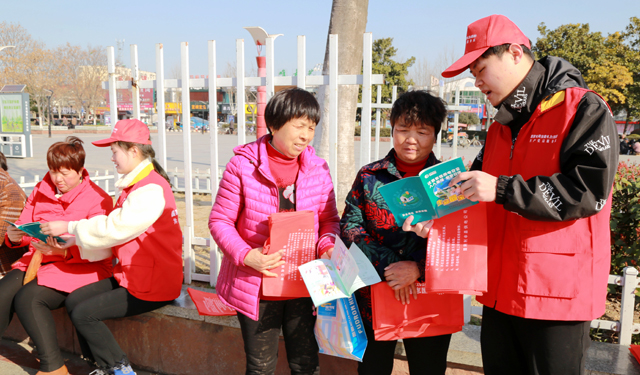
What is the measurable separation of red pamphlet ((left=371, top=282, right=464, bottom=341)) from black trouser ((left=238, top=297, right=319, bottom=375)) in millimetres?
437

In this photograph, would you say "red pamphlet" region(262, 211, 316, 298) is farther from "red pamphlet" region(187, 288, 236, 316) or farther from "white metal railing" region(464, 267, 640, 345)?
"white metal railing" region(464, 267, 640, 345)

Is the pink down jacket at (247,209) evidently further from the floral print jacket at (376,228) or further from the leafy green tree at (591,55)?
the leafy green tree at (591,55)

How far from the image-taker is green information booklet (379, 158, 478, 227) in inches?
59.7

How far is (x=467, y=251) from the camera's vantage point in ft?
5.29

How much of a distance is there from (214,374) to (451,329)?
70.0 inches

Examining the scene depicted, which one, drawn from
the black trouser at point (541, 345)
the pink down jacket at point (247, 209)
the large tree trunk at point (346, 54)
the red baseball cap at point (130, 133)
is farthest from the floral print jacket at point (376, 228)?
the large tree trunk at point (346, 54)

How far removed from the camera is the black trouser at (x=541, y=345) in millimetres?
1559

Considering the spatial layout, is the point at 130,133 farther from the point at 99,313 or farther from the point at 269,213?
the point at 269,213

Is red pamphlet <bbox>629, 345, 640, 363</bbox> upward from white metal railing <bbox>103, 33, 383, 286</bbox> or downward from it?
downward

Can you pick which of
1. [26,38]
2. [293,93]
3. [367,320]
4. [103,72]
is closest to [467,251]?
[367,320]

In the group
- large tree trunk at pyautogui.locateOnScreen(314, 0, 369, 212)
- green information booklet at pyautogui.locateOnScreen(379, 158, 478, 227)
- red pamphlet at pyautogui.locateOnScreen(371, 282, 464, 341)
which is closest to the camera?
green information booklet at pyautogui.locateOnScreen(379, 158, 478, 227)

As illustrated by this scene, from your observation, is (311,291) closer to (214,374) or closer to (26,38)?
(214,374)

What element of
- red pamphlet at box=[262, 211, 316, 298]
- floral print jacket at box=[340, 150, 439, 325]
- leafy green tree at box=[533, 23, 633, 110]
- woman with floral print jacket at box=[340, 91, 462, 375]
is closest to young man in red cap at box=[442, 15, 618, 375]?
woman with floral print jacket at box=[340, 91, 462, 375]

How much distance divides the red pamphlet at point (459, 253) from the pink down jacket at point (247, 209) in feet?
1.97
